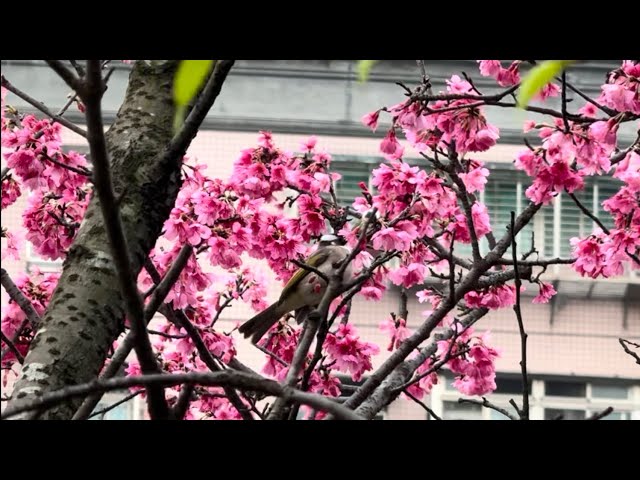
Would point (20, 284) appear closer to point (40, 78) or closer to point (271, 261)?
point (271, 261)

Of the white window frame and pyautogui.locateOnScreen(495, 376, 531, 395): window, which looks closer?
the white window frame

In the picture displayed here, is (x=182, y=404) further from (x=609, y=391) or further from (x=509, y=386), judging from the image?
(x=609, y=391)

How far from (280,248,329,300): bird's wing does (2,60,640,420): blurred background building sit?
14.5ft

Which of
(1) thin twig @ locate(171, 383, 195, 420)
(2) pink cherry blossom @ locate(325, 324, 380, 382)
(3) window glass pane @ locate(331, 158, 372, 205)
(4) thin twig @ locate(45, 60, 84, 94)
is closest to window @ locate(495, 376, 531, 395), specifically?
(3) window glass pane @ locate(331, 158, 372, 205)

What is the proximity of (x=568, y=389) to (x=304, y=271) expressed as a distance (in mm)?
5829

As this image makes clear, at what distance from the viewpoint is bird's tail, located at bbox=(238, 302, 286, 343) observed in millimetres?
3744

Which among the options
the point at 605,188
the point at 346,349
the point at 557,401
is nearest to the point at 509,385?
the point at 557,401

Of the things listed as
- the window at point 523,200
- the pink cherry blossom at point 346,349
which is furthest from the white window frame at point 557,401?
the pink cherry blossom at point 346,349

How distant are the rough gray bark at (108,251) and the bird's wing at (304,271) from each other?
1292 millimetres

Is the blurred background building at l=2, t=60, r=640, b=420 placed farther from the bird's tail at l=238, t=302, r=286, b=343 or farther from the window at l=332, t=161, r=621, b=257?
the bird's tail at l=238, t=302, r=286, b=343

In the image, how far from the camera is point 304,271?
12.3ft

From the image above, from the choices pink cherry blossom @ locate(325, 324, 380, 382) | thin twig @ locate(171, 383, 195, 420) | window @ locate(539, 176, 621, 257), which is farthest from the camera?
window @ locate(539, 176, 621, 257)

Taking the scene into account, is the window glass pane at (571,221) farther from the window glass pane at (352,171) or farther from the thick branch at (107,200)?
the thick branch at (107,200)

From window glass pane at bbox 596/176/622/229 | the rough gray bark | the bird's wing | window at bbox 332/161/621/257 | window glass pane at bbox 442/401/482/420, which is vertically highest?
window glass pane at bbox 596/176/622/229
